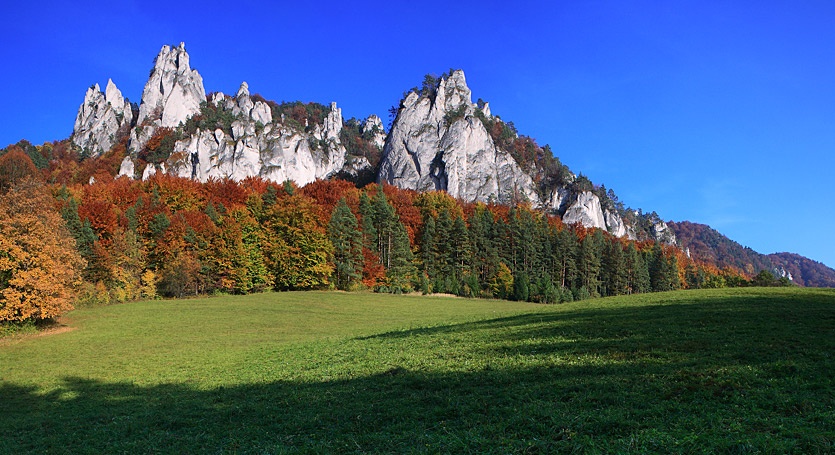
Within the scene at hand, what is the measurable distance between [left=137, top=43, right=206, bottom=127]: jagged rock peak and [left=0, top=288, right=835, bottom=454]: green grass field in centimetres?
15734

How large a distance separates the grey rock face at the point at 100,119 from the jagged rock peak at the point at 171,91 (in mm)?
15615

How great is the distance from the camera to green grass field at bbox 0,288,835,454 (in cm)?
776

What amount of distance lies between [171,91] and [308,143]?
5273cm

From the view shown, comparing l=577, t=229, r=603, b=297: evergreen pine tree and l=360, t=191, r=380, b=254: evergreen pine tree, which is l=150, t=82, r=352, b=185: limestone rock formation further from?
l=577, t=229, r=603, b=297: evergreen pine tree

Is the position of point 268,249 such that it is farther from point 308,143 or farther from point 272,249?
point 308,143

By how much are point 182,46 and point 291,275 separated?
15843 cm

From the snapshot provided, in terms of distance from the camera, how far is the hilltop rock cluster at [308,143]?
150250 mm

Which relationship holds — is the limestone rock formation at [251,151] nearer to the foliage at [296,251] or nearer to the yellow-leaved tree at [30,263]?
the foliage at [296,251]

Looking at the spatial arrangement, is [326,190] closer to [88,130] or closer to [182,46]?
[182,46]

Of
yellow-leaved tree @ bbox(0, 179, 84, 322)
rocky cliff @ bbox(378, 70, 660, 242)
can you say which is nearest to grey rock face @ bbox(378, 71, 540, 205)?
rocky cliff @ bbox(378, 70, 660, 242)

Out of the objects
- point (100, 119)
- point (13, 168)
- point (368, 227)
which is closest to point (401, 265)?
point (368, 227)

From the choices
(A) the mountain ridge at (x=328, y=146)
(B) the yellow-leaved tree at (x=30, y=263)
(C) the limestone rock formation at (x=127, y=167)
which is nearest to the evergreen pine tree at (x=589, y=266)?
(A) the mountain ridge at (x=328, y=146)

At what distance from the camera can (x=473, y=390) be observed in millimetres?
11461

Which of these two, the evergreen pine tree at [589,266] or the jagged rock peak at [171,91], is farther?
the jagged rock peak at [171,91]
